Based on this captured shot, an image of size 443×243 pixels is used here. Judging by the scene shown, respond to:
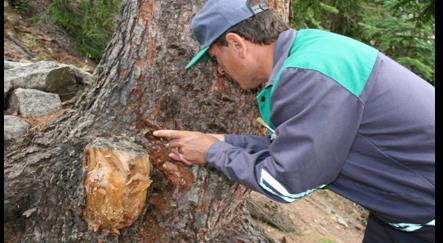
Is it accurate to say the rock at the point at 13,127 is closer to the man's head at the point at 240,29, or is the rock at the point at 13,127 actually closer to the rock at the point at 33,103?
the rock at the point at 33,103

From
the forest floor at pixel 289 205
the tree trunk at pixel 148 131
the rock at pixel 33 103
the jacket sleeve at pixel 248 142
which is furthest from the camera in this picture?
the forest floor at pixel 289 205

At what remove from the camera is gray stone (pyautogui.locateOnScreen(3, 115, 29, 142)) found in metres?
3.67

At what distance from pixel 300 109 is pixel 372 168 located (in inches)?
19.1

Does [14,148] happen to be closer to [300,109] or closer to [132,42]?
[132,42]

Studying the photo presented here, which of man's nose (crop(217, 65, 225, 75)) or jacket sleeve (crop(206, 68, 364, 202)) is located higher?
jacket sleeve (crop(206, 68, 364, 202))

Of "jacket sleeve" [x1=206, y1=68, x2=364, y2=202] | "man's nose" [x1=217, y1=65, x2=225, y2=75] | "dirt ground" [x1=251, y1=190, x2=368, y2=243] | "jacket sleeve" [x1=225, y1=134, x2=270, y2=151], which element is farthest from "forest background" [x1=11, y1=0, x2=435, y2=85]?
"jacket sleeve" [x1=206, y1=68, x2=364, y2=202]

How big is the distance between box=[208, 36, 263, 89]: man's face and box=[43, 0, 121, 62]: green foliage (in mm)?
4590

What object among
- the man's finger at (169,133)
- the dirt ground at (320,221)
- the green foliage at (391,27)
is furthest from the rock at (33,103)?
the green foliage at (391,27)

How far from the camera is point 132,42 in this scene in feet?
9.75

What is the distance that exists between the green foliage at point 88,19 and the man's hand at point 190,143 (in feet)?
14.1

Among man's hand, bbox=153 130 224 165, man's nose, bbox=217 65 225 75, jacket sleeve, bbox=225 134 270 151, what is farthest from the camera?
man's nose, bbox=217 65 225 75

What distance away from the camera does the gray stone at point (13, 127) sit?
3.67 metres

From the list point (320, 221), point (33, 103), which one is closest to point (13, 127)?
point (33, 103)

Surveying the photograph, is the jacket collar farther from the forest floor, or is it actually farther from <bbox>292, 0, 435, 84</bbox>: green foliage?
<bbox>292, 0, 435, 84</bbox>: green foliage
